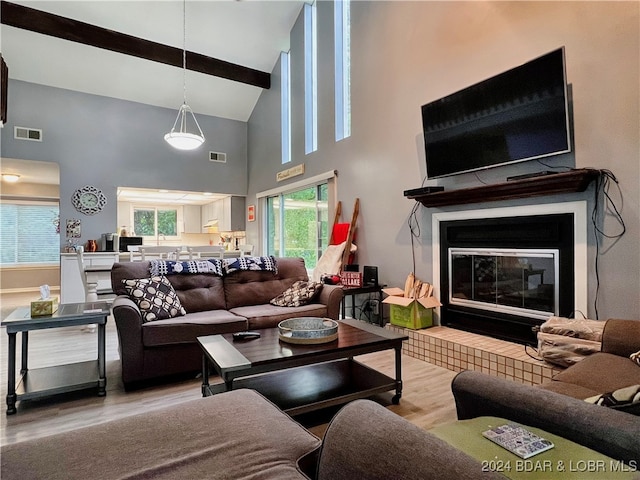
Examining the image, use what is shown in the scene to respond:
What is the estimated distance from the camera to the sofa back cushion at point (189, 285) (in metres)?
3.09

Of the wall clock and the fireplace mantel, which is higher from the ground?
the wall clock

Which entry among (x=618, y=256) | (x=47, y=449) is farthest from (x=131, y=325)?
(x=618, y=256)

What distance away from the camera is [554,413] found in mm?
1139

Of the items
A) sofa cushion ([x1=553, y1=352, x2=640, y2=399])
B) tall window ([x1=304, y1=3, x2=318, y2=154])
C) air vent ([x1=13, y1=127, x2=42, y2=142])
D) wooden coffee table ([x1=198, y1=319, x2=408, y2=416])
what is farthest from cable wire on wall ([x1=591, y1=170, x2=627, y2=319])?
air vent ([x1=13, y1=127, x2=42, y2=142])

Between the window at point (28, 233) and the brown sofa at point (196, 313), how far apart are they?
22.8 feet

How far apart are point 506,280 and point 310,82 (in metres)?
4.54

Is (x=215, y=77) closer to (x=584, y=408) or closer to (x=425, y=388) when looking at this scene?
(x=425, y=388)

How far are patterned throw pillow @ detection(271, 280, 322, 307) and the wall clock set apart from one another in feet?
16.1

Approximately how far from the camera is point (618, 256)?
2467 millimetres

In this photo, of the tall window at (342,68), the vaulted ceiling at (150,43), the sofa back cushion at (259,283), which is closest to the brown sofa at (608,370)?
the sofa back cushion at (259,283)

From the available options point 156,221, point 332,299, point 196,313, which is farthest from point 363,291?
point 156,221

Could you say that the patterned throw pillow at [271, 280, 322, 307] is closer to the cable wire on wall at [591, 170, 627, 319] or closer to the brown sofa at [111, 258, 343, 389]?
the brown sofa at [111, 258, 343, 389]

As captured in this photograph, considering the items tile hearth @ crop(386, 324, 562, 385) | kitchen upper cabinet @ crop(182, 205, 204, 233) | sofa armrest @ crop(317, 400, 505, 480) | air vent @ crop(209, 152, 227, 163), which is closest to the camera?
sofa armrest @ crop(317, 400, 505, 480)

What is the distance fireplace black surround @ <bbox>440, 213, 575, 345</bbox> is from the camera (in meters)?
2.73
